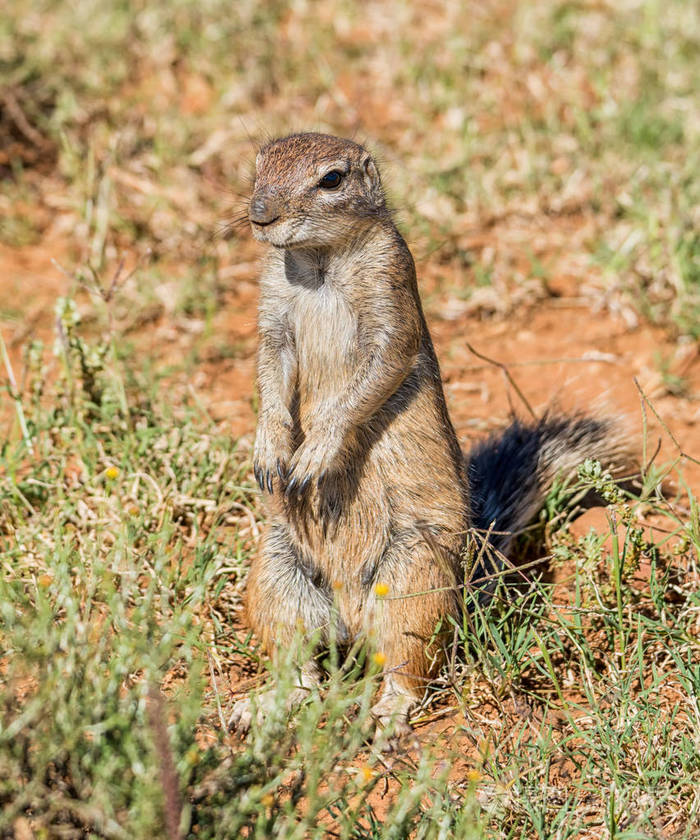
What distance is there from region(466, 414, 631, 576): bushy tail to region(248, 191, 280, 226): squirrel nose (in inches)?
52.4

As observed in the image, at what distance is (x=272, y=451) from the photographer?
3871mm

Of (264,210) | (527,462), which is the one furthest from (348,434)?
(527,462)

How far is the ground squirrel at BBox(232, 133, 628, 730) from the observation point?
368cm

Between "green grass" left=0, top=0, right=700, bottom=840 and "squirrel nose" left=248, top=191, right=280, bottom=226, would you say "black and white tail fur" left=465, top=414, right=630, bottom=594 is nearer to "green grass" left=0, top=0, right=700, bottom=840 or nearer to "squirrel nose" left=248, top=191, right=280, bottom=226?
"green grass" left=0, top=0, right=700, bottom=840

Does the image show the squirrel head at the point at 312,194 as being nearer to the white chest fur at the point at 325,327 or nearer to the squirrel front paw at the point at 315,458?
the white chest fur at the point at 325,327

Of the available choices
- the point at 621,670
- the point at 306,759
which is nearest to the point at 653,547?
the point at 621,670

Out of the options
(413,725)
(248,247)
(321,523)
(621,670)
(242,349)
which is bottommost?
(413,725)

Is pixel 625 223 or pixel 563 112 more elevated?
pixel 563 112

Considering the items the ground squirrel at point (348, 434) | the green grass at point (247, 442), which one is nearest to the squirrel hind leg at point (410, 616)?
the ground squirrel at point (348, 434)

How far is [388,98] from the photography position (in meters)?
7.87

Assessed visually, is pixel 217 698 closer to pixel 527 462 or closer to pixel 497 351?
pixel 527 462

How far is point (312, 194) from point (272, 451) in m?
0.90

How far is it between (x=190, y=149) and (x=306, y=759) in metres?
5.24

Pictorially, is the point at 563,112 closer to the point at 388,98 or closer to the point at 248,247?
the point at 388,98
